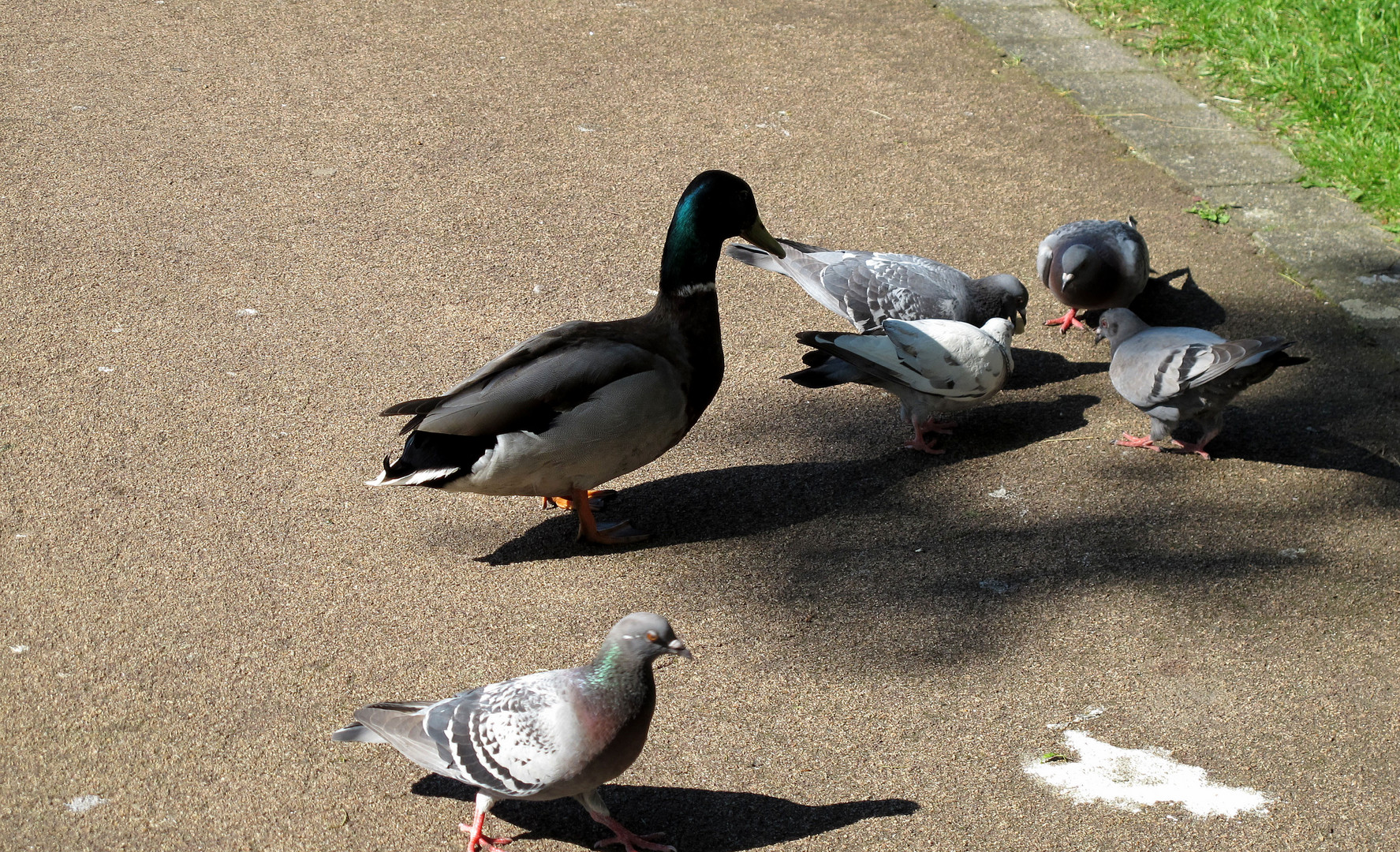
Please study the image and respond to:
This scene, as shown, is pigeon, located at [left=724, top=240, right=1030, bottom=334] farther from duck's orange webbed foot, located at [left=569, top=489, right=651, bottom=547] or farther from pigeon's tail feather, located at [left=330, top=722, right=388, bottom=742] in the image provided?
pigeon's tail feather, located at [left=330, top=722, right=388, bottom=742]

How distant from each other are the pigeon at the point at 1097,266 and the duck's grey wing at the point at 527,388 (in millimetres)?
2174

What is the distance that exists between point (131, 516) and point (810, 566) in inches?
88.6

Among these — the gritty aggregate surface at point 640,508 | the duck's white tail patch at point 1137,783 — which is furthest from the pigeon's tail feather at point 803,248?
the duck's white tail patch at point 1137,783

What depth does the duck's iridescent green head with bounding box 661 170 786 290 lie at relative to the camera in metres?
4.20

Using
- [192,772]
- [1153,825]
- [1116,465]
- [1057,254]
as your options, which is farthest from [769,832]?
[1057,254]

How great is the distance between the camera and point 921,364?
4.57m

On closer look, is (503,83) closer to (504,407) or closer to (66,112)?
(66,112)

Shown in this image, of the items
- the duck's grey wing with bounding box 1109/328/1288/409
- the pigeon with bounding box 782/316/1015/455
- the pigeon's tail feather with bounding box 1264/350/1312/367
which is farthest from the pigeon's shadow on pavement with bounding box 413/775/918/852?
the pigeon's tail feather with bounding box 1264/350/1312/367

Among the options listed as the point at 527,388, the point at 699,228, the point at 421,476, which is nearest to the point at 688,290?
the point at 699,228

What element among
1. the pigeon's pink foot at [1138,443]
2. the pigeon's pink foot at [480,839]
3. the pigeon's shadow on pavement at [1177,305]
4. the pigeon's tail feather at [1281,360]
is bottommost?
the pigeon's pink foot at [480,839]

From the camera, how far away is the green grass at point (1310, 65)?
650 centimetres

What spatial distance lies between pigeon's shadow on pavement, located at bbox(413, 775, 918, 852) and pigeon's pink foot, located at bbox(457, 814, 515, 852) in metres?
0.07

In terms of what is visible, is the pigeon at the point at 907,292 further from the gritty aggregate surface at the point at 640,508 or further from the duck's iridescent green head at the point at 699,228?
the duck's iridescent green head at the point at 699,228

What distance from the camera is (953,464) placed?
4.59 m
